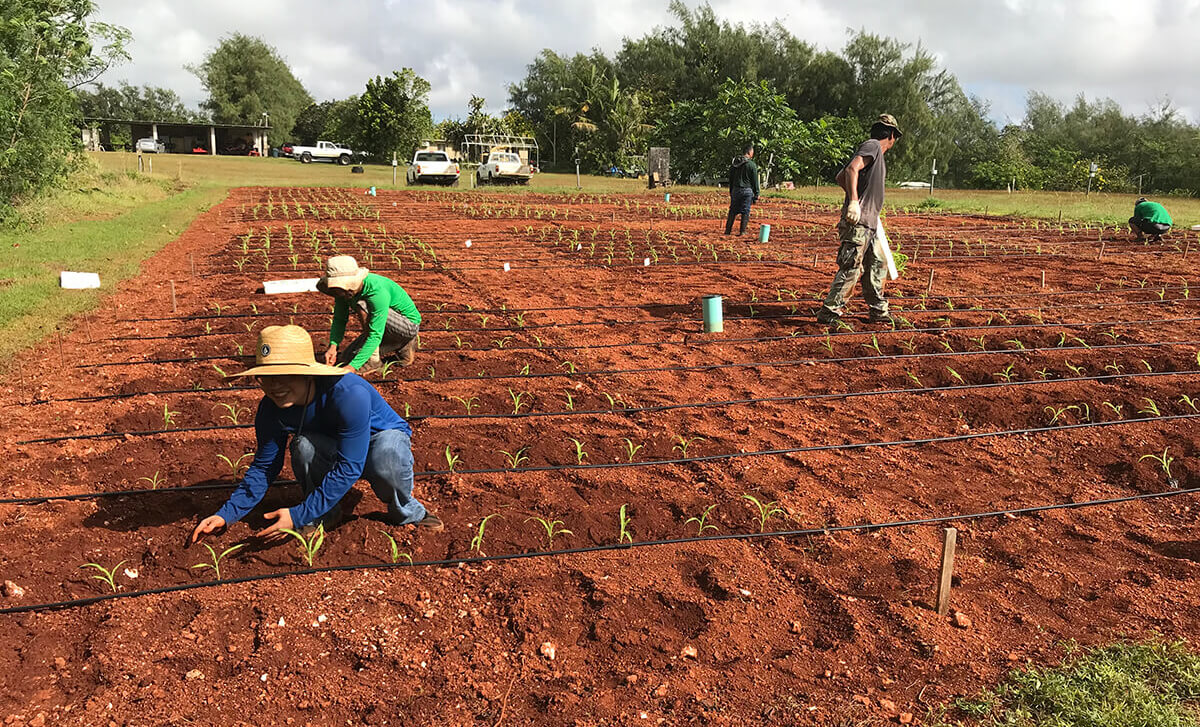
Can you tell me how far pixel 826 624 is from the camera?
2.72 metres

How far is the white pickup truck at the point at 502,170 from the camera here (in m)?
29.7

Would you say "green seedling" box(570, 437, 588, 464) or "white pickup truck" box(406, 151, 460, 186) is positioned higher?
"white pickup truck" box(406, 151, 460, 186)

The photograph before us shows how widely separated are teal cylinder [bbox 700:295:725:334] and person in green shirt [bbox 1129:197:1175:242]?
10.1 meters

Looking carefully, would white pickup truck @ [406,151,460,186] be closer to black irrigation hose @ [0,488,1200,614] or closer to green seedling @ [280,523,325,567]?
green seedling @ [280,523,325,567]

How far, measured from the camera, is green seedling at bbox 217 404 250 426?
177 inches

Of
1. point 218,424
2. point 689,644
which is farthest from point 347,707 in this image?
point 218,424

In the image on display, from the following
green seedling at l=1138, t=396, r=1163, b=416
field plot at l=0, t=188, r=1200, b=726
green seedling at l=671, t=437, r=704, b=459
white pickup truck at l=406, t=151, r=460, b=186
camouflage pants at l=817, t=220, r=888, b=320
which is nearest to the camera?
field plot at l=0, t=188, r=1200, b=726

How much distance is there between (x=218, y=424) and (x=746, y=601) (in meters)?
3.36

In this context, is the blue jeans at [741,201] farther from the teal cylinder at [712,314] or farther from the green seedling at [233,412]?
the green seedling at [233,412]

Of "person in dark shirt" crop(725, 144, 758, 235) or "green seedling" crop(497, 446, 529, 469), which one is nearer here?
"green seedling" crop(497, 446, 529, 469)

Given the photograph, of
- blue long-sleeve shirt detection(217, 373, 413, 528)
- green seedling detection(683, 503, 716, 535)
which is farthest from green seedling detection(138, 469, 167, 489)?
green seedling detection(683, 503, 716, 535)

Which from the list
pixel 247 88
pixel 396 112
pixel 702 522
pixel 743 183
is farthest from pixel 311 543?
pixel 247 88

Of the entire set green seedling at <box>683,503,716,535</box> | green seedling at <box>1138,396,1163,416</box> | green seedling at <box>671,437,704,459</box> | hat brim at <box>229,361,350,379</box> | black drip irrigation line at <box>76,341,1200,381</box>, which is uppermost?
hat brim at <box>229,361,350,379</box>

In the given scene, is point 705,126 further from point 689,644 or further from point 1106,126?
point 689,644
